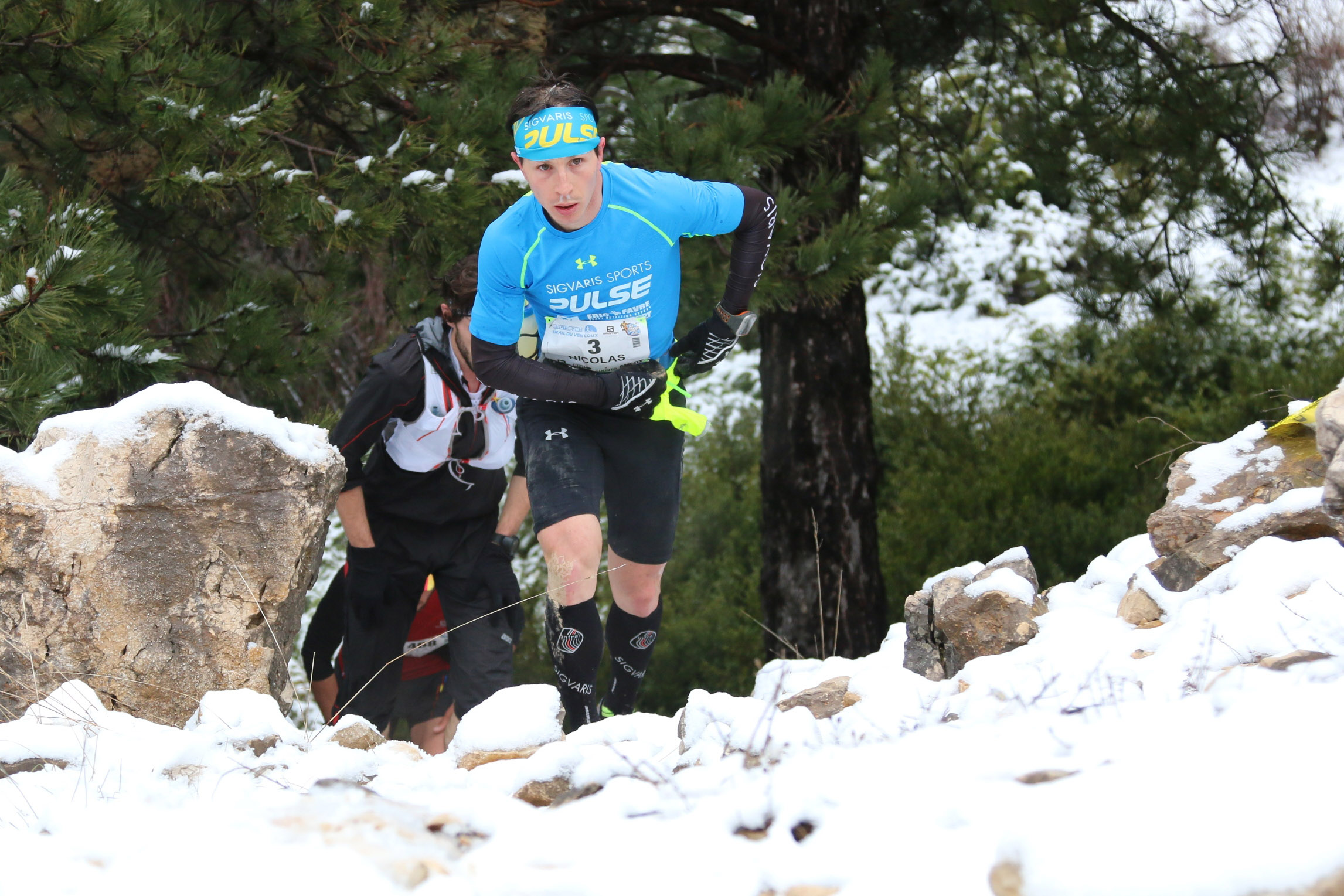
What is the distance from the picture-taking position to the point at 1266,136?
6789mm

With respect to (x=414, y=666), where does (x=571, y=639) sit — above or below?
above

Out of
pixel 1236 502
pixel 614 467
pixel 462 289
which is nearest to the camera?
pixel 1236 502

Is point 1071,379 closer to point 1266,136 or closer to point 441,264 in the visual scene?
point 1266,136

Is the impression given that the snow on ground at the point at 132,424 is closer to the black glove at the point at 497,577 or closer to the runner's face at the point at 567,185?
the runner's face at the point at 567,185

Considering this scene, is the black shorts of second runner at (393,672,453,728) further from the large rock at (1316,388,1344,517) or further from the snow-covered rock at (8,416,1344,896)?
the large rock at (1316,388,1344,517)

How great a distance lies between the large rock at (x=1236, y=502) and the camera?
9.38 feet

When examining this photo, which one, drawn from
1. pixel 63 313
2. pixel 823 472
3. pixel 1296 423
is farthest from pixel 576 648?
pixel 823 472

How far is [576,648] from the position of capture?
11.1ft

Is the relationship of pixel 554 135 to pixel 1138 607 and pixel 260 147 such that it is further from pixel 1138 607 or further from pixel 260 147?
pixel 1138 607

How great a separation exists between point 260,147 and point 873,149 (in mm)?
4517

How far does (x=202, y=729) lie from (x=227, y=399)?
0.91 meters

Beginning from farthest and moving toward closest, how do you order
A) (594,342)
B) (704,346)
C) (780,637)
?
(780,637), (704,346), (594,342)

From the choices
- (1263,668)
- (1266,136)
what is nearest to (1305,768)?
(1263,668)

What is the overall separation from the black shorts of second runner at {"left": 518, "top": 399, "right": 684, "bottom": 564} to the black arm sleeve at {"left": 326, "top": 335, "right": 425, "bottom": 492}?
1.64 ft
